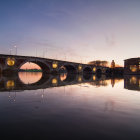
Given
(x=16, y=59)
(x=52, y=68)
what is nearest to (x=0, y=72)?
(x=16, y=59)

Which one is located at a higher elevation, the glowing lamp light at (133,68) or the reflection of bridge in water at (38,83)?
the glowing lamp light at (133,68)

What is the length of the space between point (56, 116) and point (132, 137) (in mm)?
3361

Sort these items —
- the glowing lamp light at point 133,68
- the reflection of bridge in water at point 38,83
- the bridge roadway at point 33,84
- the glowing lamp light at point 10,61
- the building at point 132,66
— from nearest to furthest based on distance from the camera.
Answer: the bridge roadway at point 33,84
the reflection of bridge in water at point 38,83
the glowing lamp light at point 10,61
the building at point 132,66
the glowing lamp light at point 133,68

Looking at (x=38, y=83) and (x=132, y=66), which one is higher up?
(x=132, y=66)

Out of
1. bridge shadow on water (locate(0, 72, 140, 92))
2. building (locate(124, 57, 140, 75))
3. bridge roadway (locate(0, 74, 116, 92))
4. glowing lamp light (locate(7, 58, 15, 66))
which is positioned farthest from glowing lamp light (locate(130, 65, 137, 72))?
glowing lamp light (locate(7, 58, 15, 66))

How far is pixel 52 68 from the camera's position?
240 feet

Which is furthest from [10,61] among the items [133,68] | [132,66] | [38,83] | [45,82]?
[133,68]

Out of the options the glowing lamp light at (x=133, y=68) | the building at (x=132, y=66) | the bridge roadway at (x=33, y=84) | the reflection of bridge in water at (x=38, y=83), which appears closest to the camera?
the bridge roadway at (x=33, y=84)

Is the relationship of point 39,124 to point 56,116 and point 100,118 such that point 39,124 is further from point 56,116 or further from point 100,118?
point 100,118

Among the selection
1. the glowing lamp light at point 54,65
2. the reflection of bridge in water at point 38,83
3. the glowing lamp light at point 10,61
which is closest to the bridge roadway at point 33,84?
the reflection of bridge in water at point 38,83

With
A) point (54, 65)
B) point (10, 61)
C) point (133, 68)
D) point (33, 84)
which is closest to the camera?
point (33, 84)

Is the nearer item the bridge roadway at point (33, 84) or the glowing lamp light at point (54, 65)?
the bridge roadway at point (33, 84)

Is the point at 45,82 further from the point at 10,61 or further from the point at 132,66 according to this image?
the point at 132,66

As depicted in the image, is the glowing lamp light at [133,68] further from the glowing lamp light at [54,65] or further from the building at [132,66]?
the glowing lamp light at [54,65]
